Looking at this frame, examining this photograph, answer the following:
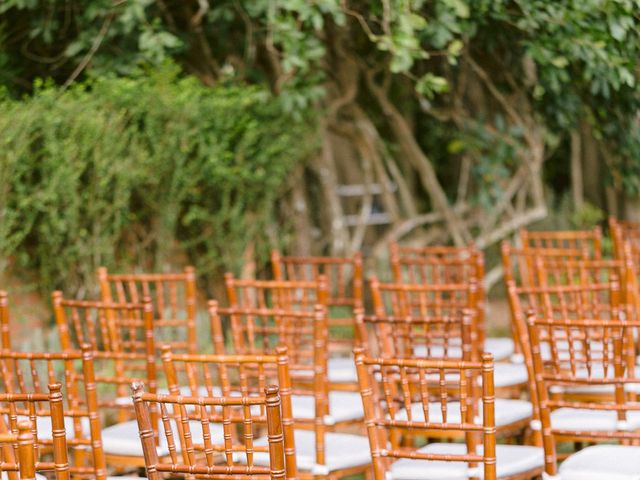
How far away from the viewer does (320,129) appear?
299 inches

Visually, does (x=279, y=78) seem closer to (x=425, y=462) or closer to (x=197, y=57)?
(x=197, y=57)

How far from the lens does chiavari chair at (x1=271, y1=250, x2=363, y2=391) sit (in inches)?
215

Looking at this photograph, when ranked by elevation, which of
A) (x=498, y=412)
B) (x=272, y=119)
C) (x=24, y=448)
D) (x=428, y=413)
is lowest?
(x=498, y=412)

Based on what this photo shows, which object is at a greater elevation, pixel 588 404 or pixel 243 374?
pixel 243 374

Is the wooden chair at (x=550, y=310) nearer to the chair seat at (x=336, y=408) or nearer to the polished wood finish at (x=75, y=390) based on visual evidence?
the chair seat at (x=336, y=408)

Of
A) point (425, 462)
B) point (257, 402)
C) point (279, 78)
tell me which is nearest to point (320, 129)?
point (279, 78)

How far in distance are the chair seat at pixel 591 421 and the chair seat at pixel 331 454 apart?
2.28 ft

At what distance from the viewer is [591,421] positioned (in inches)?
163

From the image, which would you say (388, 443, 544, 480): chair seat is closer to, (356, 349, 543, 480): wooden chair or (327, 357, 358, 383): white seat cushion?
(356, 349, 543, 480): wooden chair

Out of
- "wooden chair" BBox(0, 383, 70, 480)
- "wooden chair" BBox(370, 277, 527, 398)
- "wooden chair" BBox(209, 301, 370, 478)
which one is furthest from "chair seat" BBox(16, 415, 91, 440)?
"wooden chair" BBox(0, 383, 70, 480)

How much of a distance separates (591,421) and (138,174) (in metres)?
3.04

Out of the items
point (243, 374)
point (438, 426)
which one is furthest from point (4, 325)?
point (438, 426)

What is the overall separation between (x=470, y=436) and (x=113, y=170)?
3164mm

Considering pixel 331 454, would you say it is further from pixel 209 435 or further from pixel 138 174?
pixel 138 174
